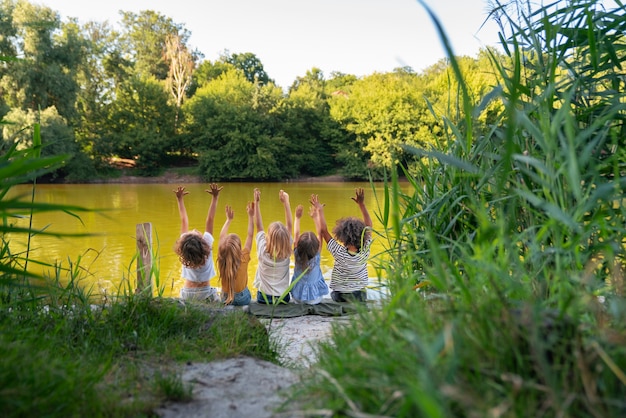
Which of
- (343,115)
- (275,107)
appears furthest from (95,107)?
(343,115)

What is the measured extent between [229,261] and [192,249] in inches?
12.1

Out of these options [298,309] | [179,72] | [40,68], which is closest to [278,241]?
[298,309]

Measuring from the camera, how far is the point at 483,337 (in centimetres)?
100

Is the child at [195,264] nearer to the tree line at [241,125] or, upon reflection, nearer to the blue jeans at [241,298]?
the blue jeans at [241,298]

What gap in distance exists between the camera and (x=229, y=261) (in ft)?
14.0

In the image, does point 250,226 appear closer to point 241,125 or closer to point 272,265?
point 272,265

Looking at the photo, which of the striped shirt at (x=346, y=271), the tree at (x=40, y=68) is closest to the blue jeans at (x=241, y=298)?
the striped shirt at (x=346, y=271)

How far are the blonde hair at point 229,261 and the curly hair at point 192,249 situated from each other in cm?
13

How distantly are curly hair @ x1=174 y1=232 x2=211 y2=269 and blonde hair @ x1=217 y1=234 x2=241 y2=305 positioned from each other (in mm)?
126

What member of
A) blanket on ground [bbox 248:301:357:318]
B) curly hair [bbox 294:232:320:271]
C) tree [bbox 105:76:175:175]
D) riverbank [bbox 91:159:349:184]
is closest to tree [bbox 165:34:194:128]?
→ tree [bbox 105:76:175:175]

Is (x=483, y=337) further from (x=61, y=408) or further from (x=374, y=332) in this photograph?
(x=61, y=408)

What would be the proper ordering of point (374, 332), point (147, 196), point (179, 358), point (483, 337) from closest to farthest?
point (483, 337)
point (374, 332)
point (179, 358)
point (147, 196)

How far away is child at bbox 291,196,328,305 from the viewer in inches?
172

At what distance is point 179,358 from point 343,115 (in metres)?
32.6
